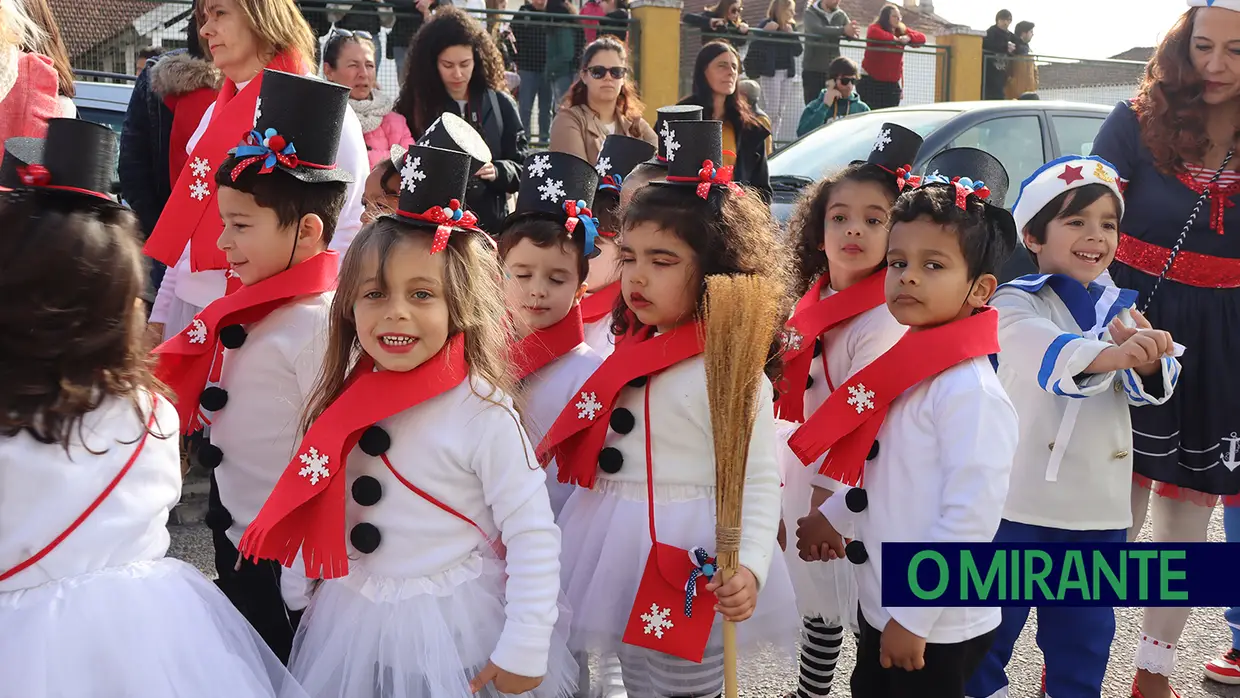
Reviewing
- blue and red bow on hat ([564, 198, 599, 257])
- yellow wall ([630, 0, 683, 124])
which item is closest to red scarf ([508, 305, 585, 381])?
blue and red bow on hat ([564, 198, 599, 257])

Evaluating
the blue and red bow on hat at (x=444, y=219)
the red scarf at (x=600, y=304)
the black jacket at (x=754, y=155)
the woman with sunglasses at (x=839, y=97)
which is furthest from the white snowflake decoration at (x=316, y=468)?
the woman with sunglasses at (x=839, y=97)

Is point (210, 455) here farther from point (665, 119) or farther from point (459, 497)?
point (665, 119)

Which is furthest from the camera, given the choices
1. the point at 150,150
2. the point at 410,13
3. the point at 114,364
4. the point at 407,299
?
the point at 410,13

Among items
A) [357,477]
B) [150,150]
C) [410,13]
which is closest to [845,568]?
[357,477]

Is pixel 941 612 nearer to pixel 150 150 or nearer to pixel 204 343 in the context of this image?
pixel 204 343

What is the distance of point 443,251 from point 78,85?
16.4ft

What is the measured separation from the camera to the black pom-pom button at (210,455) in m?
2.91

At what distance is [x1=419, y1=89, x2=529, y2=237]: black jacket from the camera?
16.1 ft

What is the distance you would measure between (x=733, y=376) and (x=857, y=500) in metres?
0.58

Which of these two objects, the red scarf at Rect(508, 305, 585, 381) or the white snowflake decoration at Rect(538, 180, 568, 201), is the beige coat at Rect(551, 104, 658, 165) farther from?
the red scarf at Rect(508, 305, 585, 381)

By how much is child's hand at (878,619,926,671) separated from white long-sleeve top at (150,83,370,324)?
1798 mm

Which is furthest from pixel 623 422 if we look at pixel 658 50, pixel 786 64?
pixel 658 50

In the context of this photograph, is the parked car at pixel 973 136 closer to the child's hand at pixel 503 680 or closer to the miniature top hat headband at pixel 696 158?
the miniature top hat headband at pixel 696 158

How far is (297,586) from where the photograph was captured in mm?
2674
